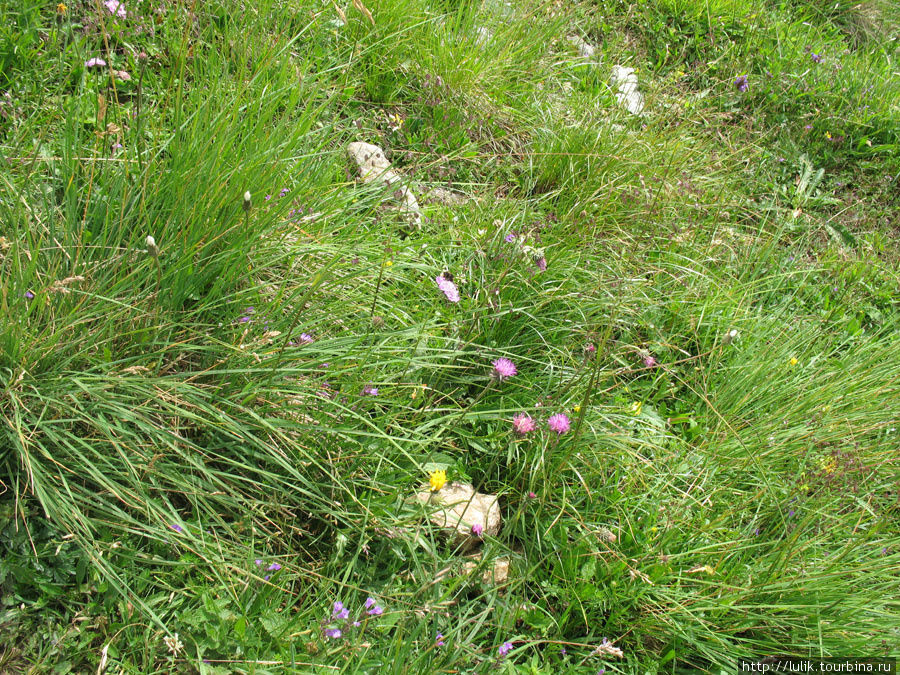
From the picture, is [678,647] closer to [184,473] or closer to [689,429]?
[689,429]

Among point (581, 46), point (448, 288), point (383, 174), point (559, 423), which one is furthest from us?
point (581, 46)

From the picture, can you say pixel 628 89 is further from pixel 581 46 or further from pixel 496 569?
pixel 496 569

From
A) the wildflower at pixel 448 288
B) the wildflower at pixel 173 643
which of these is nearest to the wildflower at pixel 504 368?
the wildflower at pixel 448 288

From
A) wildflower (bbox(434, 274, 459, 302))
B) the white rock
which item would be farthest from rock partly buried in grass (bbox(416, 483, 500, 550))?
the white rock

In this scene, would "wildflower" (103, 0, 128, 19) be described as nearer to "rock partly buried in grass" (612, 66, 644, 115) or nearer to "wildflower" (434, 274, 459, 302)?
"wildflower" (434, 274, 459, 302)

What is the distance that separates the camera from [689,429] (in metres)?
2.43

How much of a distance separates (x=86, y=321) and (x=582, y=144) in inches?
90.2

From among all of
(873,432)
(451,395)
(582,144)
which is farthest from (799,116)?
(451,395)

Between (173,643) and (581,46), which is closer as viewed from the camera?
(173,643)

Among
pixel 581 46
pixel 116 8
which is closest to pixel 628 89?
pixel 581 46

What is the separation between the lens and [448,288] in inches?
89.4

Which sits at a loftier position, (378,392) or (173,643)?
(378,392)

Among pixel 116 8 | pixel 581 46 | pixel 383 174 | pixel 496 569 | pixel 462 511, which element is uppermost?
pixel 116 8

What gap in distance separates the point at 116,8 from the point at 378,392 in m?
1.72
